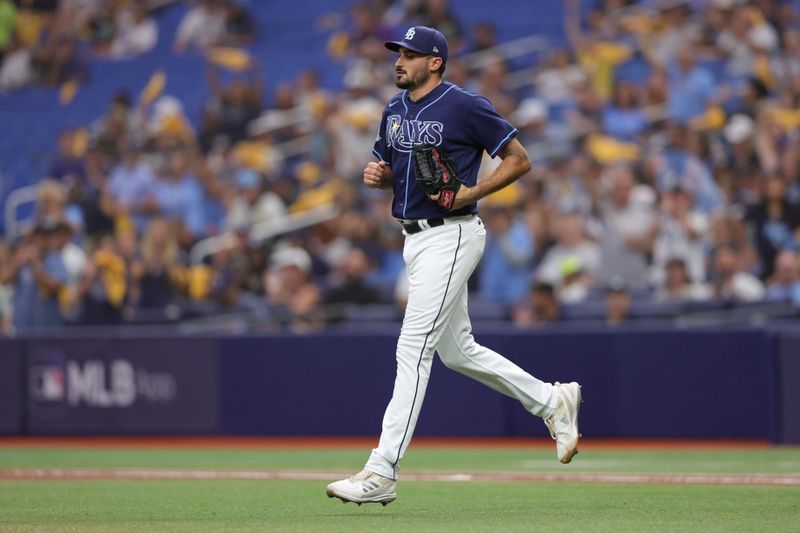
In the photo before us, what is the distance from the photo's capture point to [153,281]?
1525 centimetres

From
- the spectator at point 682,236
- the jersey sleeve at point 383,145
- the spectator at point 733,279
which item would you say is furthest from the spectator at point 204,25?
the jersey sleeve at point 383,145

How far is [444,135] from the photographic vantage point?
6.61 metres

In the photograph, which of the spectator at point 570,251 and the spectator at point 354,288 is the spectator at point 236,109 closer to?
the spectator at point 354,288

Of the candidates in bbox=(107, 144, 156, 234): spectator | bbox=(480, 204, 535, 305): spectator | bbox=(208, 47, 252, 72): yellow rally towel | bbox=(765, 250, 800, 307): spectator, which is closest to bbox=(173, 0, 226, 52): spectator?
bbox=(208, 47, 252, 72): yellow rally towel

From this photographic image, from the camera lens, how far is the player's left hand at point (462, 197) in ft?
21.3

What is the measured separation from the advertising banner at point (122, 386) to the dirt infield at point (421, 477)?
13.5 ft

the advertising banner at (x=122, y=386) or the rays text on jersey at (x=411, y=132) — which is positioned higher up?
the rays text on jersey at (x=411, y=132)

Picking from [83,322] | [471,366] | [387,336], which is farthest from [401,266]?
[471,366]

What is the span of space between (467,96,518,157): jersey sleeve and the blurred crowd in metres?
6.39

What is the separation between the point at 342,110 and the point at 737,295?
618cm

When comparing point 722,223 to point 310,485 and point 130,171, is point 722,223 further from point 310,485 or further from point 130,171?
point 130,171

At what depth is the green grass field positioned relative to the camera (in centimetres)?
584

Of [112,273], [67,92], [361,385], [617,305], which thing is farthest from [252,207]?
[67,92]

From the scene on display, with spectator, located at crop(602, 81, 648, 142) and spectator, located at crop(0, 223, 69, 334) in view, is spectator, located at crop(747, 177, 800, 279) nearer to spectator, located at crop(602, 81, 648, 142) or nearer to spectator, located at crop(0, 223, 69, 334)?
spectator, located at crop(602, 81, 648, 142)
